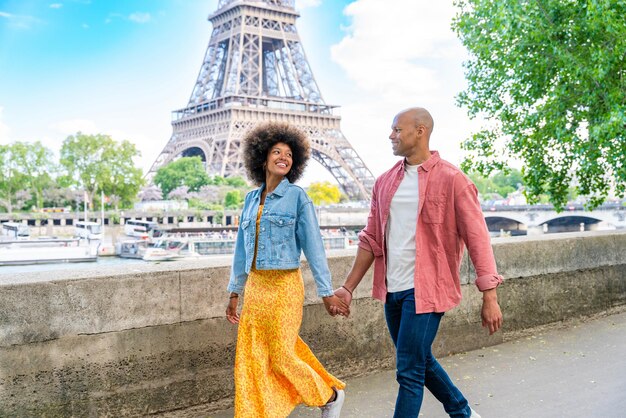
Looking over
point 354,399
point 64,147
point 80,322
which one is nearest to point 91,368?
point 80,322

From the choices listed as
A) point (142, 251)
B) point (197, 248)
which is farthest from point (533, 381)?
point (142, 251)

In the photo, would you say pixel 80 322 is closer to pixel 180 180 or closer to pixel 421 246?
pixel 421 246

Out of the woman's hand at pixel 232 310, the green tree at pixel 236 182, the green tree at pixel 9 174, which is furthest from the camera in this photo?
the green tree at pixel 236 182

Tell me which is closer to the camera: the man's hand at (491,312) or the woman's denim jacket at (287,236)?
the man's hand at (491,312)

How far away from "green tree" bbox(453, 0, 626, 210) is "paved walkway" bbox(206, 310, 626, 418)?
5.01 m

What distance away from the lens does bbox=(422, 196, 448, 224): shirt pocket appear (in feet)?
9.80

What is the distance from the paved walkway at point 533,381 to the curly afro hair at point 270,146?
1.33 m

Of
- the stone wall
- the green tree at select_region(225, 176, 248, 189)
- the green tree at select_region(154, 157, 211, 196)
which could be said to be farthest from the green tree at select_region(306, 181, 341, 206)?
the stone wall

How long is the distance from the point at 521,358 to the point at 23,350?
3340 millimetres

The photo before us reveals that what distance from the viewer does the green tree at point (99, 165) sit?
2485 inches

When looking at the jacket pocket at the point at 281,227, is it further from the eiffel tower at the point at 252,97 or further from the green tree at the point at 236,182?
the green tree at the point at 236,182

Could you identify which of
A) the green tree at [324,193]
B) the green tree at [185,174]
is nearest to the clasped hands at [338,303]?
the green tree at [185,174]

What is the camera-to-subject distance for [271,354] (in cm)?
312

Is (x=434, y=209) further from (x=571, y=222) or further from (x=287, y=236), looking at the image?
(x=571, y=222)
